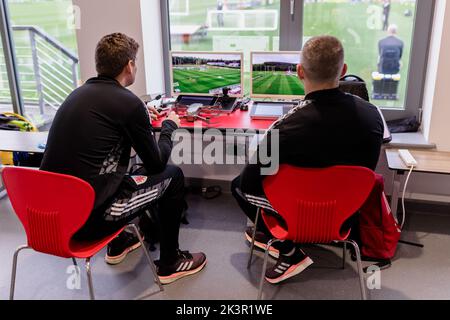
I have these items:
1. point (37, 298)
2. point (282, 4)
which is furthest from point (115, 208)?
point (282, 4)

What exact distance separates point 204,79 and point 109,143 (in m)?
1.25

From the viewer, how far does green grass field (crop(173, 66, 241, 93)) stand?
2898 mm

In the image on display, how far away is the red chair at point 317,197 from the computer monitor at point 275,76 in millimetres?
1187

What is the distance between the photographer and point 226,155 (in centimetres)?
328

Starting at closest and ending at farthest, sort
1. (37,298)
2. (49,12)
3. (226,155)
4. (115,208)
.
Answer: (115,208) → (37,298) → (226,155) → (49,12)

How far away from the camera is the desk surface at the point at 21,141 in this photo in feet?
8.20

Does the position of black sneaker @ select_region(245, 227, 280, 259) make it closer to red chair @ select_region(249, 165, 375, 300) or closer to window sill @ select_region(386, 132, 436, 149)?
red chair @ select_region(249, 165, 375, 300)

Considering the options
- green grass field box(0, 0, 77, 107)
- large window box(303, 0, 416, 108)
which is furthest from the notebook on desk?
green grass field box(0, 0, 77, 107)

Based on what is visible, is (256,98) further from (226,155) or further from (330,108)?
(330,108)

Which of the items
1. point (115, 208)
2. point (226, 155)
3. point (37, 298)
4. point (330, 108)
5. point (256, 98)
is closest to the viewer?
point (330, 108)

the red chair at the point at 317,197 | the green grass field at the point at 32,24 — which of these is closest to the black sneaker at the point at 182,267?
the red chair at the point at 317,197

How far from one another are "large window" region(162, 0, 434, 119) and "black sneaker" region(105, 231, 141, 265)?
132 centimetres

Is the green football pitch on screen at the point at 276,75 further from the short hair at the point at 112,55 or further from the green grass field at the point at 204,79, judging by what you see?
the short hair at the point at 112,55

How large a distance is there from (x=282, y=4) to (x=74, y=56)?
2.00m
